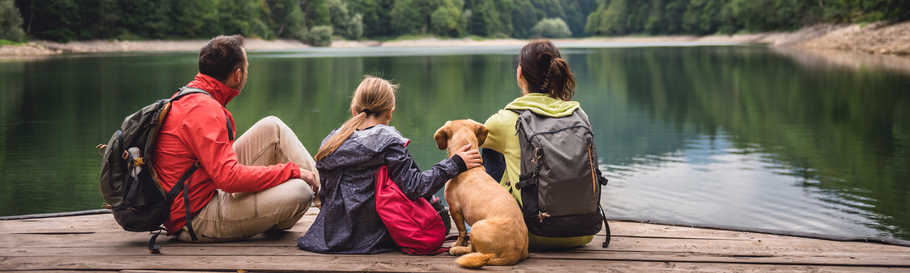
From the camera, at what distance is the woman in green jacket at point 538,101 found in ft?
11.1

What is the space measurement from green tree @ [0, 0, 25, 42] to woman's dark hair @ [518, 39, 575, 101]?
53.5 meters

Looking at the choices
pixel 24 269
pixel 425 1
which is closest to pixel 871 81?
pixel 24 269

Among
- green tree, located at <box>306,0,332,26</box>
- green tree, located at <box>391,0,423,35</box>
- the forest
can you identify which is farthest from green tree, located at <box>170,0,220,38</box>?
green tree, located at <box>391,0,423,35</box>

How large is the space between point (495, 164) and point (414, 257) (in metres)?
0.96

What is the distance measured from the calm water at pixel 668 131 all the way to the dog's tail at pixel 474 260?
4.79 metres

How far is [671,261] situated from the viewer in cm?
331

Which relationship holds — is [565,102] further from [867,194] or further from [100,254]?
[867,194]

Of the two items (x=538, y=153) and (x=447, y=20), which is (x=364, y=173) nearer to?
(x=538, y=153)

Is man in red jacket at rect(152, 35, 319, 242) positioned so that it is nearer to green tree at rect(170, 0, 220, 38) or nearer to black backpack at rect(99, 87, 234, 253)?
black backpack at rect(99, 87, 234, 253)

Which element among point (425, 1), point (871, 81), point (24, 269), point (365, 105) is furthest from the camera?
point (425, 1)

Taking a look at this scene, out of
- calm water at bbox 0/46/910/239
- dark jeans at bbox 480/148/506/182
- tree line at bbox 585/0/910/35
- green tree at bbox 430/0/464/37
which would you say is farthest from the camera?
green tree at bbox 430/0/464/37

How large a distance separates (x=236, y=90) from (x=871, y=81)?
2336 cm

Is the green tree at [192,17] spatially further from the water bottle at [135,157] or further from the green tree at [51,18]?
the water bottle at [135,157]

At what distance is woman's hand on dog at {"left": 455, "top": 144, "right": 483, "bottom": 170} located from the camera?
326 cm
